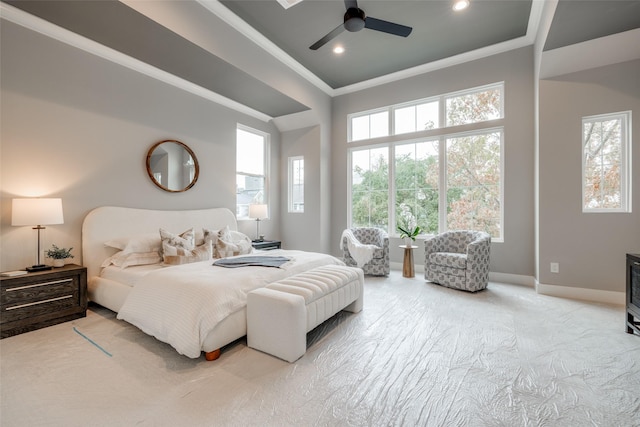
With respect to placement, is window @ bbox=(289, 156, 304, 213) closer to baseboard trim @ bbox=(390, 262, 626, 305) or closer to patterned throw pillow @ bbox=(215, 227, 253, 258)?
patterned throw pillow @ bbox=(215, 227, 253, 258)

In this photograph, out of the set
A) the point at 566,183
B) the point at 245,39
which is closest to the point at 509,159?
the point at 566,183

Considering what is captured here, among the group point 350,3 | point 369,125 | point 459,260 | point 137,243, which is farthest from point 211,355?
point 369,125

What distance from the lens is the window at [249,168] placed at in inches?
208

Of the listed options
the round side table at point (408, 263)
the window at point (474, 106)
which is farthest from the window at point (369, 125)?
the round side table at point (408, 263)

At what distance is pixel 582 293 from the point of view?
3551 millimetres

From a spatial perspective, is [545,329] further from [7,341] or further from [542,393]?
Result: [7,341]

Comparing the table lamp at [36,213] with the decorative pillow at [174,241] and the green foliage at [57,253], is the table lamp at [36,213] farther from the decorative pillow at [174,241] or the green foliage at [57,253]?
the decorative pillow at [174,241]

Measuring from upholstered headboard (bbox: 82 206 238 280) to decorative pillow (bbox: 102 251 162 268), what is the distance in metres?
0.15

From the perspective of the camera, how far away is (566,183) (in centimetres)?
362

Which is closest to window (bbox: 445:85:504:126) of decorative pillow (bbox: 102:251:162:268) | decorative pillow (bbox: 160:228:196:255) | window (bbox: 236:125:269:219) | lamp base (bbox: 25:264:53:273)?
window (bbox: 236:125:269:219)

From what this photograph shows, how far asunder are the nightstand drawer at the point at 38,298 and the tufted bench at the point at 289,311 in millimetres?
2078

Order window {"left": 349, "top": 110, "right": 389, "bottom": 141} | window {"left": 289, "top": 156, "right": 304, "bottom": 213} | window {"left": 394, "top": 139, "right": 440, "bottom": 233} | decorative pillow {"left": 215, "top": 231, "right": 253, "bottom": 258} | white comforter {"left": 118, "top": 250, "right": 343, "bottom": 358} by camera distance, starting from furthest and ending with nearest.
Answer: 1. window {"left": 289, "top": 156, "right": 304, "bottom": 213}
2. window {"left": 349, "top": 110, "right": 389, "bottom": 141}
3. window {"left": 394, "top": 139, "right": 440, "bottom": 233}
4. decorative pillow {"left": 215, "top": 231, "right": 253, "bottom": 258}
5. white comforter {"left": 118, "top": 250, "right": 343, "bottom": 358}

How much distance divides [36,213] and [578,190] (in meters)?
6.18

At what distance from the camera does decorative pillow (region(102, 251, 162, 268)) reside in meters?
3.10
